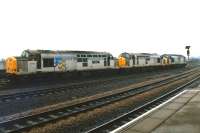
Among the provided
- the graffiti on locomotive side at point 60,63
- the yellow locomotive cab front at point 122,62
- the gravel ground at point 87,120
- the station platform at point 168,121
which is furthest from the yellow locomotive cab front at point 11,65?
the yellow locomotive cab front at point 122,62

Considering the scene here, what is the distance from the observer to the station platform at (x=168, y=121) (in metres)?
8.74

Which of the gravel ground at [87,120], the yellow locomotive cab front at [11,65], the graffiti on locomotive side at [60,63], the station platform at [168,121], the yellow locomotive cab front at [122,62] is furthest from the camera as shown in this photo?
the yellow locomotive cab front at [122,62]

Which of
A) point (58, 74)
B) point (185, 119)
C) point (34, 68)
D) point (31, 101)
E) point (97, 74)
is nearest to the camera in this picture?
point (185, 119)

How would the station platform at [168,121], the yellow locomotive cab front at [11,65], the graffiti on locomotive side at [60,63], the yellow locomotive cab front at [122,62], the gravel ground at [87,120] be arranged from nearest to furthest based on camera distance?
the station platform at [168,121] → the gravel ground at [87,120] → the yellow locomotive cab front at [11,65] → the graffiti on locomotive side at [60,63] → the yellow locomotive cab front at [122,62]

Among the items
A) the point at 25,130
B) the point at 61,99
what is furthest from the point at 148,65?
the point at 25,130

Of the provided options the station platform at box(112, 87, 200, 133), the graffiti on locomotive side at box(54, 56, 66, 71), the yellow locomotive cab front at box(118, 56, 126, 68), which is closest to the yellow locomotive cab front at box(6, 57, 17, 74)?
the graffiti on locomotive side at box(54, 56, 66, 71)

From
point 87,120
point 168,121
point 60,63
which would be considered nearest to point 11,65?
point 60,63

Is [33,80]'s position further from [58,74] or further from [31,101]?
[31,101]

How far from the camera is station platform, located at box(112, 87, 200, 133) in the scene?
874 cm

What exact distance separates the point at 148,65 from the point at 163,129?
45.5 metres

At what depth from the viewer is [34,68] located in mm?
28047

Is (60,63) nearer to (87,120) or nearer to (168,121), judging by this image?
(87,120)

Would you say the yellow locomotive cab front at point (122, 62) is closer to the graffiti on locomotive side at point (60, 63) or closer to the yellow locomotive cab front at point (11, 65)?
the graffiti on locomotive side at point (60, 63)

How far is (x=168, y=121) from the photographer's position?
9.82 m
